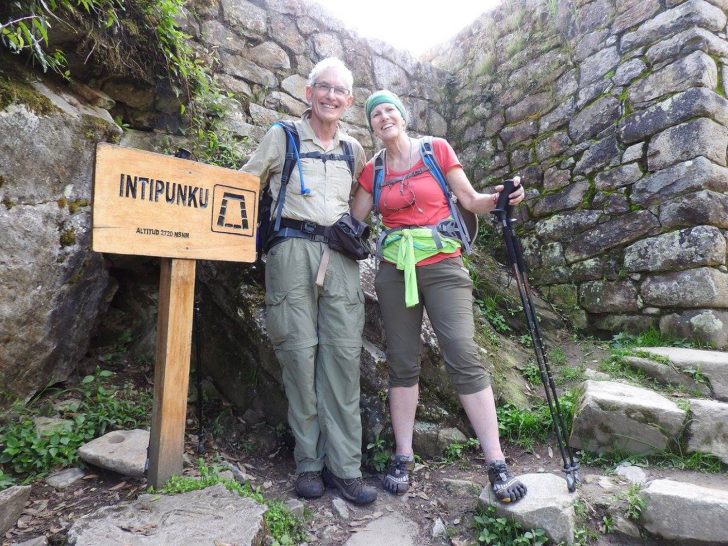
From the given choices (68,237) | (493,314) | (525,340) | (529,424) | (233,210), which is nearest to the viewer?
(233,210)

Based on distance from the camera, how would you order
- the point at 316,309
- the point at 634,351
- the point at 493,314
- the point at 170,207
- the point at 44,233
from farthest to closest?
1. the point at 493,314
2. the point at 634,351
3. the point at 44,233
4. the point at 316,309
5. the point at 170,207

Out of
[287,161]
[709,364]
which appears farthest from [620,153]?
[287,161]

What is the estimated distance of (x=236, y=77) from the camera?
445 cm

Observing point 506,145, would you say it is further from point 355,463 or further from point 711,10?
point 355,463

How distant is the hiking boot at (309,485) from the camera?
7.68 feet

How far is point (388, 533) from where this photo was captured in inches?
85.7

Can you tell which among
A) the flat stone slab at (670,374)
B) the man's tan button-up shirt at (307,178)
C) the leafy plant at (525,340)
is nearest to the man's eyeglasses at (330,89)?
the man's tan button-up shirt at (307,178)

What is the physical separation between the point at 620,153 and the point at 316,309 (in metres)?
3.20

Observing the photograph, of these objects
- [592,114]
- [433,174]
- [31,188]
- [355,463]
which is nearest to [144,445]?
[355,463]

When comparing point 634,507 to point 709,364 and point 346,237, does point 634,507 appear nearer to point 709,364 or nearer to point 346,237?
point 709,364

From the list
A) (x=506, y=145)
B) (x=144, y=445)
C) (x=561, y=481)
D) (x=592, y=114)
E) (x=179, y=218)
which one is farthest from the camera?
(x=506, y=145)

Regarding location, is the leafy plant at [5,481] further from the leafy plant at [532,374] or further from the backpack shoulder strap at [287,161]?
the leafy plant at [532,374]

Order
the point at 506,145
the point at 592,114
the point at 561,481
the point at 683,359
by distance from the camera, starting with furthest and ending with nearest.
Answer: the point at 506,145 < the point at 592,114 < the point at 683,359 < the point at 561,481

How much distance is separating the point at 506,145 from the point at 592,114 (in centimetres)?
105
